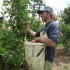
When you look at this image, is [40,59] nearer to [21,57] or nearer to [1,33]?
[21,57]

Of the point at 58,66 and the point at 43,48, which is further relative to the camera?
the point at 58,66

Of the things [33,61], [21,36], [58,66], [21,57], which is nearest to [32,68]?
[33,61]

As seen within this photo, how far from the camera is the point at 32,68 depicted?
473 centimetres

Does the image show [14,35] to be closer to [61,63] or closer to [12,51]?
[12,51]

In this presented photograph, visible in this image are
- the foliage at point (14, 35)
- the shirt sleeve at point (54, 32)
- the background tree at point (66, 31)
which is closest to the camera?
the shirt sleeve at point (54, 32)

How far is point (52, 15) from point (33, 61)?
33.8 inches

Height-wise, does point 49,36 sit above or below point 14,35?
above

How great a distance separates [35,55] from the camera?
15.3 feet

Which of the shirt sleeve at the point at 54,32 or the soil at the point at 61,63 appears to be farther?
the soil at the point at 61,63

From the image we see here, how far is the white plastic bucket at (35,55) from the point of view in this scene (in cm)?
465

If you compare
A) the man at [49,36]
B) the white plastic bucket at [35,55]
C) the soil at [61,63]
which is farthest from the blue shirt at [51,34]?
the soil at [61,63]

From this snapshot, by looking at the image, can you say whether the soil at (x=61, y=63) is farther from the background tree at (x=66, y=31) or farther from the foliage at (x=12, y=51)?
the foliage at (x=12, y=51)

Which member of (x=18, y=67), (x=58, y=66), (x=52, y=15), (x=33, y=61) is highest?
(x=52, y=15)

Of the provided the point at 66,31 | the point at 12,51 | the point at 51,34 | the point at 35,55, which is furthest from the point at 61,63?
the point at 51,34
